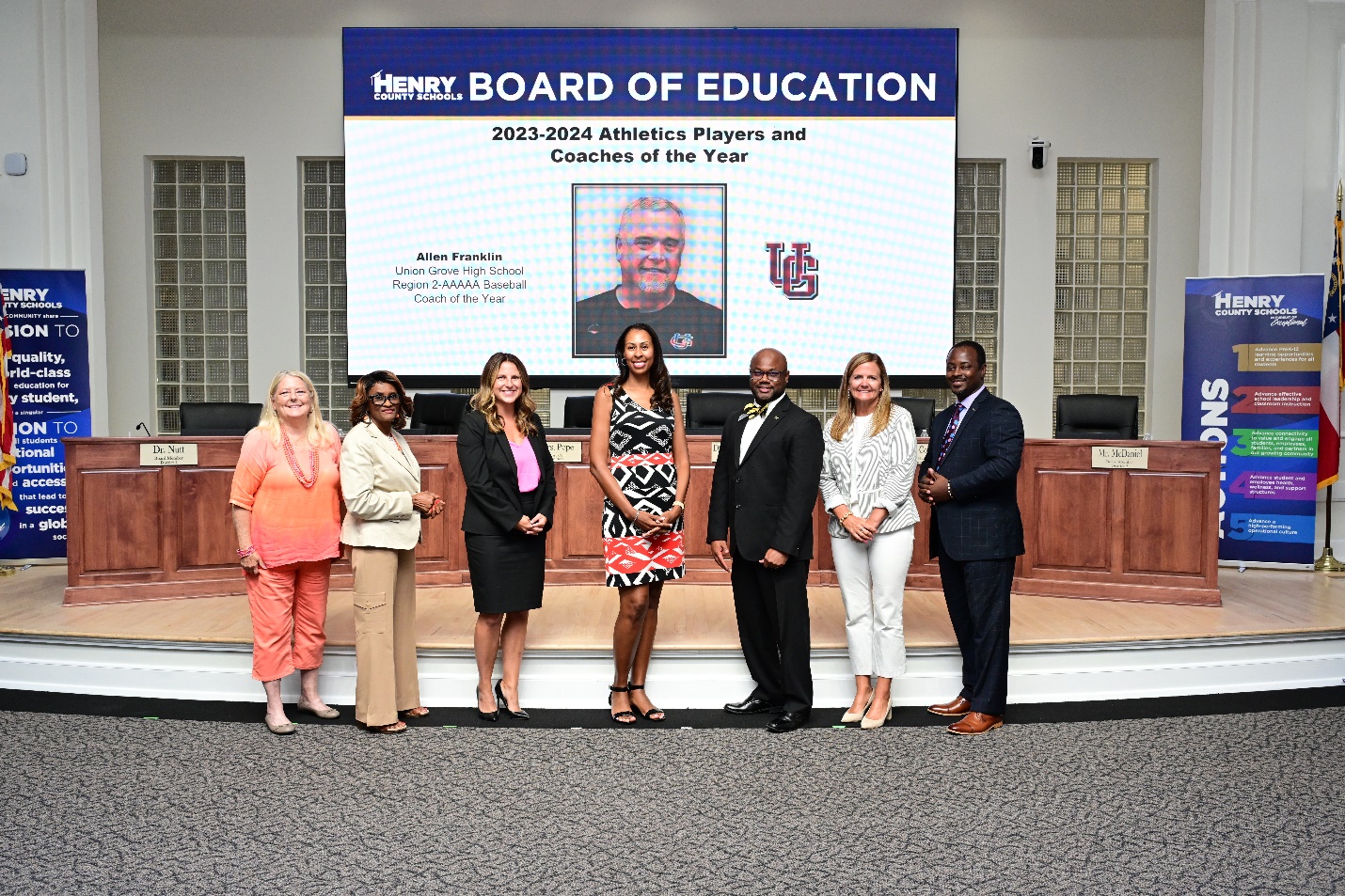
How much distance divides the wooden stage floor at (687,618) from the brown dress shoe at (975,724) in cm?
47

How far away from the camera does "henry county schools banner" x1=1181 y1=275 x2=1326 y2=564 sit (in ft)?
22.4

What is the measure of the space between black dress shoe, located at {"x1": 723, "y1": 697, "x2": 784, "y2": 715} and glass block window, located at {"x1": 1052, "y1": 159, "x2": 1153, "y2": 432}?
5724mm

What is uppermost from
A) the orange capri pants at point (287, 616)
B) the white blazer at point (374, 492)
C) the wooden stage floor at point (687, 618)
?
the white blazer at point (374, 492)

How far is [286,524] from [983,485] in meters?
2.83

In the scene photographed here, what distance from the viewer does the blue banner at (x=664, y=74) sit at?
7.86 meters

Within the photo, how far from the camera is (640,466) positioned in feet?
13.1

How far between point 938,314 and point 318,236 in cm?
538

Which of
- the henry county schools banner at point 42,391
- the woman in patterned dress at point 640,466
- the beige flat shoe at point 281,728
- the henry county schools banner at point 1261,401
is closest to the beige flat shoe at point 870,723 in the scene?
the woman in patterned dress at point 640,466

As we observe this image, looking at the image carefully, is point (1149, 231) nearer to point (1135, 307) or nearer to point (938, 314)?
point (1135, 307)

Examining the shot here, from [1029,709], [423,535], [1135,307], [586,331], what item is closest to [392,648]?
[423,535]

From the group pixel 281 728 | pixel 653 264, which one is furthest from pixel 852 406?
pixel 653 264

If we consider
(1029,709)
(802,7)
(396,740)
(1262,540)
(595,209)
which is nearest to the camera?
(396,740)

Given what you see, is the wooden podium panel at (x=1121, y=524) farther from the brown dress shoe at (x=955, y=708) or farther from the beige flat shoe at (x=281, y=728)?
the beige flat shoe at (x=281, y=728)

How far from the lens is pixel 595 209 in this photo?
26.2 ft
